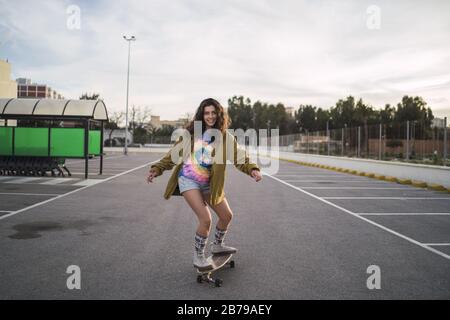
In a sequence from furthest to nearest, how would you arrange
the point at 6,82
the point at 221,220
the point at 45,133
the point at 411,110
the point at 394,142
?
1. the point at 411,110
2. the point at 6,82
3. the point at 394,142
4. the point at 45,133
5. the point at 221,220

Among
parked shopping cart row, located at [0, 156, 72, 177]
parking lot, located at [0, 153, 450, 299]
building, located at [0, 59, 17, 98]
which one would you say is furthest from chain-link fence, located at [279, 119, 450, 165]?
building, located at [0, 59, 17, 98]

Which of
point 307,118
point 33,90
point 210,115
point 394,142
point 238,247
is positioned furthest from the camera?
point 33,90

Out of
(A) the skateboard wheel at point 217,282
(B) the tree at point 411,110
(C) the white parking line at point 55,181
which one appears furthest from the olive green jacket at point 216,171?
(B) the tree at point 411,110

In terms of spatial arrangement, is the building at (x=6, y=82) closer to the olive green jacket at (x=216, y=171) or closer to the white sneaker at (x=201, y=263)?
the olive green jacket at (x=216, y=171)

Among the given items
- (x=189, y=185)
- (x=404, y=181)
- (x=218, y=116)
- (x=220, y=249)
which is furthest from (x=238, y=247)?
(x=404, y=181)

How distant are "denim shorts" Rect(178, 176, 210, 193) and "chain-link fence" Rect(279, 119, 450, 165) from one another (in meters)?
11.9

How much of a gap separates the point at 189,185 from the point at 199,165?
235mm

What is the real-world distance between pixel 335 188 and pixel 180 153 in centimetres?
982

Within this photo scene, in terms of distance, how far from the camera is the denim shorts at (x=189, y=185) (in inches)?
150

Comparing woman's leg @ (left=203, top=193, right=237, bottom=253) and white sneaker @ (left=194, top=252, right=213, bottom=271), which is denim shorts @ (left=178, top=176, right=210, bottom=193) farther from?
white sneaker @ (left=194, top=252, right=213, bottom=271)

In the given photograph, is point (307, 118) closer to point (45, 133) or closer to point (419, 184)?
point (419, 184)

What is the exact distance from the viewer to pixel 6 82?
4097 cm

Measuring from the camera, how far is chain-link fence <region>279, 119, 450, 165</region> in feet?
44.7

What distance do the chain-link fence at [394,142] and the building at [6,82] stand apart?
3429 cm
